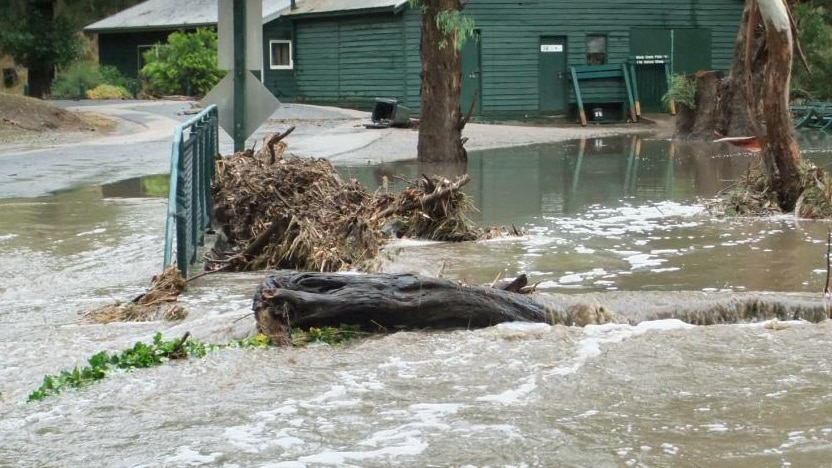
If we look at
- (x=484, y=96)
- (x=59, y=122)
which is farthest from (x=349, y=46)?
(x=59, y=122)

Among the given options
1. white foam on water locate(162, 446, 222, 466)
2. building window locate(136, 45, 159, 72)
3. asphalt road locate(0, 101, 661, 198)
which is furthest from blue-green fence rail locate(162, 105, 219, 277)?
building window locate(136, 45, 159, 72)

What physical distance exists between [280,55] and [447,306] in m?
30.2

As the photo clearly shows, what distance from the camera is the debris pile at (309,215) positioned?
372 inches

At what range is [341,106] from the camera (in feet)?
115

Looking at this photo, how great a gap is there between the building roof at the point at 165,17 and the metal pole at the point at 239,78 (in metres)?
26.6

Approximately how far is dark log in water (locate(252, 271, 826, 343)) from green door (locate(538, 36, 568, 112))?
27.1m

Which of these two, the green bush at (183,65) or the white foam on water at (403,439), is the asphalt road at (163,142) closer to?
the green bush at (183,65)

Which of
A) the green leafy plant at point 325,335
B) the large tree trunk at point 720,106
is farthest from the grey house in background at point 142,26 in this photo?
the green leafy plant at point 325,335

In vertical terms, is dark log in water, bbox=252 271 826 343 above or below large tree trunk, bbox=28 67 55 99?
below

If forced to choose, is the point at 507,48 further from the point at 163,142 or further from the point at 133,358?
the point at 133,358

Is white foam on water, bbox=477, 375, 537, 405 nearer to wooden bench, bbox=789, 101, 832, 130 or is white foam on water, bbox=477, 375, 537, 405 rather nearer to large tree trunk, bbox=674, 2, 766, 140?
large tree trunk, bbox=674, 2, 766, 140

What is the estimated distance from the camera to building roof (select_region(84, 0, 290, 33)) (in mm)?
39469

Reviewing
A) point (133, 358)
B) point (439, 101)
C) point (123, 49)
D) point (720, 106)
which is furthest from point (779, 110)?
point (123, 49)

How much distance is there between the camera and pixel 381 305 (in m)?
7.21
